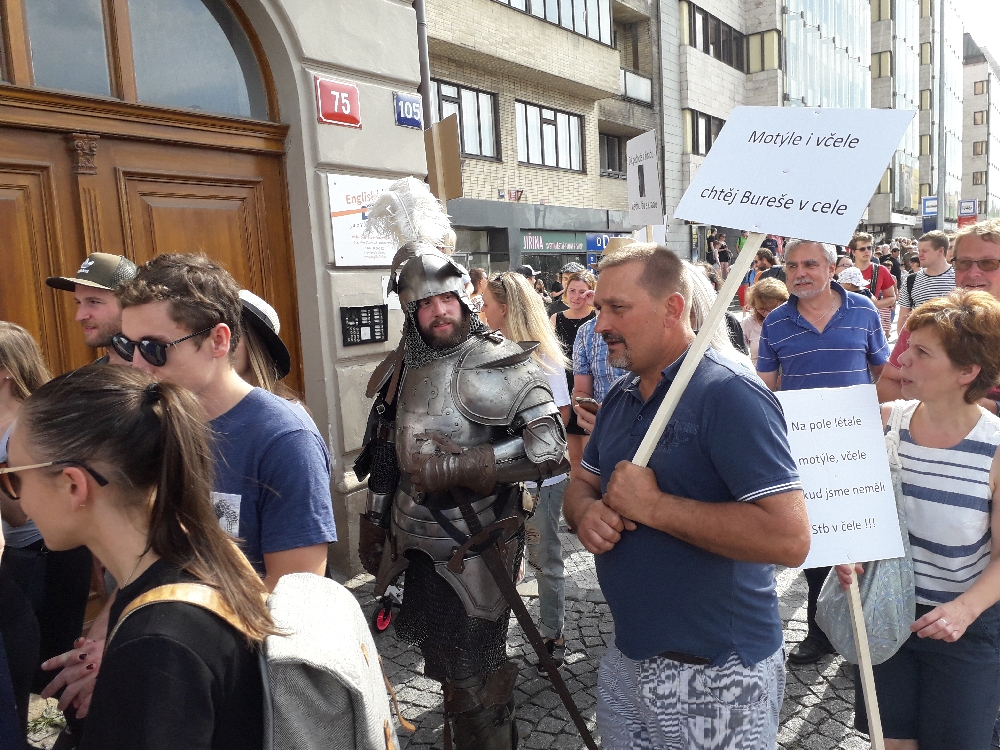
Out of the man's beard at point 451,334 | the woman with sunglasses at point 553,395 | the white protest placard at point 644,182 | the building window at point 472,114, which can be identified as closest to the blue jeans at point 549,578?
the woman with sunglasses at point 553,395

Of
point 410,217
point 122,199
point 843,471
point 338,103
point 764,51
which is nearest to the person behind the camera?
point 843,471

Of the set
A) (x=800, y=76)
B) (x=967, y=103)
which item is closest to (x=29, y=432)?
(x=800, y=76)

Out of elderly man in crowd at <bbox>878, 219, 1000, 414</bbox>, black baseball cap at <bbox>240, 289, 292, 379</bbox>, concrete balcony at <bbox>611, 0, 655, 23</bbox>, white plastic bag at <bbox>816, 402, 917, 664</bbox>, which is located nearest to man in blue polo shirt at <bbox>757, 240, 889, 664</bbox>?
elderly man in crowd at <bbox>878, 219, 1000, 414</bbox>

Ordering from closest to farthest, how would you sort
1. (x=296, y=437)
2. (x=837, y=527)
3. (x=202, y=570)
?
(x=202, y=570) → (x=296, y=437) → (x=837, y=527)

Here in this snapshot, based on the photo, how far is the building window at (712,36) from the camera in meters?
22.8

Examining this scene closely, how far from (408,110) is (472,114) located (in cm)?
1131

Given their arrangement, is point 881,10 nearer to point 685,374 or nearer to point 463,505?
point 463,505

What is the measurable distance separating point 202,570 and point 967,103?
89.1 m

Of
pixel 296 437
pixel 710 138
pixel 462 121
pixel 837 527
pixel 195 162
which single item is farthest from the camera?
pixel 710 138

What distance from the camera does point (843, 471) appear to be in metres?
2.16

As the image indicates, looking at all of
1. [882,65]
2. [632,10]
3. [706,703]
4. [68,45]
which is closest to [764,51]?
[632,10]

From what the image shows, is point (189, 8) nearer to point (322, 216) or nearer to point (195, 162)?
point (195, 162)

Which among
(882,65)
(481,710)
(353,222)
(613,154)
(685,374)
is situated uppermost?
(882,65)

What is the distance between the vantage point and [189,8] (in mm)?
4316
